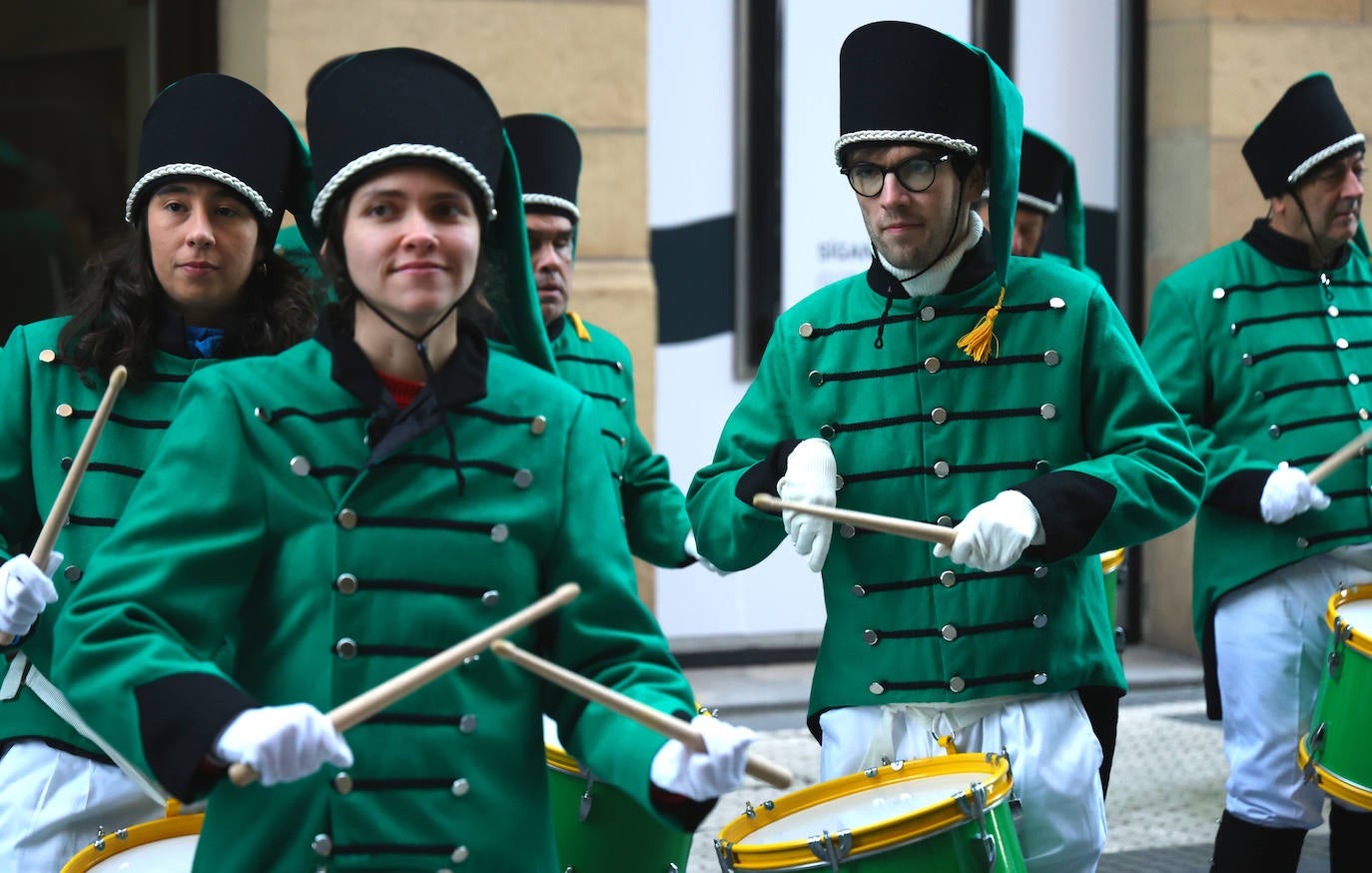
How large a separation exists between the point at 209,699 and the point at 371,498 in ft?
1.31

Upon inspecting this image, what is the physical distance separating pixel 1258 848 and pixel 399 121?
3548 mm

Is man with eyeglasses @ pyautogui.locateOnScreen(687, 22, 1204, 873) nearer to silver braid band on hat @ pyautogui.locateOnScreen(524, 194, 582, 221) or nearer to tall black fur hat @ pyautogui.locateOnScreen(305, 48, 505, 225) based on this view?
tall black fur hat @ pyautogui.locateOnScreen(305, 48, 505, 225)

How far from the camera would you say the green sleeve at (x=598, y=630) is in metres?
2.76

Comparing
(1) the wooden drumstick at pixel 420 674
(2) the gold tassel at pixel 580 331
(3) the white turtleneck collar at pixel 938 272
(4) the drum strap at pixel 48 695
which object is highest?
(3) the white turtleneck collar at pixel 938 272

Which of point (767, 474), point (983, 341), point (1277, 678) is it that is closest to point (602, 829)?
point (767, 474)

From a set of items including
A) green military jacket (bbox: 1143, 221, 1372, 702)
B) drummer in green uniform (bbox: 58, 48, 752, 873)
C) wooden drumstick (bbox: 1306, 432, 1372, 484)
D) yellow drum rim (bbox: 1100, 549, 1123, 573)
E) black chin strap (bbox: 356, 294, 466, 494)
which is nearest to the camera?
drummer in green uniform (bbox: 58, 48, 752, 873)

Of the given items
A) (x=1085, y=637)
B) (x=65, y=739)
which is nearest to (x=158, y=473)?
(x=65, y=739)

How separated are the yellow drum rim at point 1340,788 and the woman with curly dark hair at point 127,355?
2803mm

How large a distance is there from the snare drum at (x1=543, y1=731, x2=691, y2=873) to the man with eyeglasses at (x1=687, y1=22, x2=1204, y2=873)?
0.47 meters

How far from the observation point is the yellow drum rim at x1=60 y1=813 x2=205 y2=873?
340 cm

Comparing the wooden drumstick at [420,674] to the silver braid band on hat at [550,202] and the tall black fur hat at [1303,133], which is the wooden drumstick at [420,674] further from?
the tall black fur hat at [1303,133]

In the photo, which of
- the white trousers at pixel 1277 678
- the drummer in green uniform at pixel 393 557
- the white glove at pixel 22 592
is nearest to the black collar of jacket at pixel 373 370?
the drummer in green uniform at pixel 393 557

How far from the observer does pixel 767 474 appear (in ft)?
12.9

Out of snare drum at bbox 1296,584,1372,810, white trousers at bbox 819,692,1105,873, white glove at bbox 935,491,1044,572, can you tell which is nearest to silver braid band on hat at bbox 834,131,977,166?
white glove at bbox 935,491,1044,572
